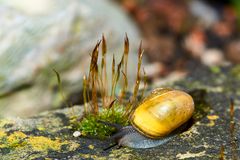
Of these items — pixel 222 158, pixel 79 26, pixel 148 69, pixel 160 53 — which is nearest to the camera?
pixel 222 158

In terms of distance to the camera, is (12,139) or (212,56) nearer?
(12,139)

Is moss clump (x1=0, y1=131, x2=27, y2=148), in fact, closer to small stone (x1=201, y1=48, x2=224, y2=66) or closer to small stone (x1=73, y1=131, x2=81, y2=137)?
small stone (x1=73, y1=131, x2=81, y2=137)

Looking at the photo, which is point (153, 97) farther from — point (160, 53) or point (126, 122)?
point (160, 53)

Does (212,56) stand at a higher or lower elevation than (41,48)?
lower

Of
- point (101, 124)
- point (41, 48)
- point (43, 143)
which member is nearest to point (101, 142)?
point (101, 124)

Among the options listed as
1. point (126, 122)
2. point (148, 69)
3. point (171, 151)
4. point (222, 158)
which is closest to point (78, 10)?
point (148, 69)

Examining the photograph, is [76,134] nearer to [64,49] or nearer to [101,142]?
[101,142]

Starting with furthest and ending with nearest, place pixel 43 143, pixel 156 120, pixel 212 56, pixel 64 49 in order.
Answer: pixel 212 56 → pixel 64 49 → pixel 43 143 → pixel 156 120
